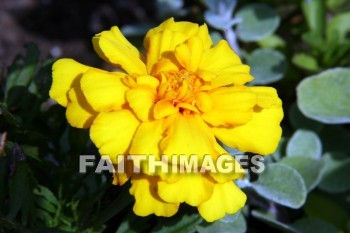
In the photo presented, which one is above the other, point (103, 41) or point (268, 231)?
point (103, 41)

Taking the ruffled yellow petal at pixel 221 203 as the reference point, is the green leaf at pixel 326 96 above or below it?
above

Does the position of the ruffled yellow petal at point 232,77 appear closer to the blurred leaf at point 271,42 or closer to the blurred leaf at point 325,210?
the blurred leaf at point 325,210

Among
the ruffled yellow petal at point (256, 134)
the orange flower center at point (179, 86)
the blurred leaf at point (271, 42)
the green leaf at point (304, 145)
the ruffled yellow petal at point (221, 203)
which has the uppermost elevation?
the blurred leaf at point (271, 42)

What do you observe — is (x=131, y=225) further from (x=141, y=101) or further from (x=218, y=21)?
(x=218, y=21)

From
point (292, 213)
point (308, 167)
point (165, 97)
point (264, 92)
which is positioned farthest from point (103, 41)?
point (292, 213)

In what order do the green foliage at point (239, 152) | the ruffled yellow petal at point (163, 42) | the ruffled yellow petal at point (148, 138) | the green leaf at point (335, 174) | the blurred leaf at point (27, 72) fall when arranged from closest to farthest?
the ruffled yellow petal at point (148, 138) < the ruffled yellow petal at point (163, 42) < the green foliage at point (239, 152) < the blurred leaf at point (27, 72) < the green leaf at point (335, 174)

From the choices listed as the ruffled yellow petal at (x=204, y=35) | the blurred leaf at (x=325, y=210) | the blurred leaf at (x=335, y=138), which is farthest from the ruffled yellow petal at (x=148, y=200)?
the blurred leaf at (x=335, y=138)

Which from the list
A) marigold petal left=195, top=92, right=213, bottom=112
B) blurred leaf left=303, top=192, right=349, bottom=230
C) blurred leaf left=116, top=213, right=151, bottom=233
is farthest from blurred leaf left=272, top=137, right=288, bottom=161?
marigold petal left=195, top=92, right=213, bottom=112

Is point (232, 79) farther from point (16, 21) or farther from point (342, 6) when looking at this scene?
point (16, 21)
